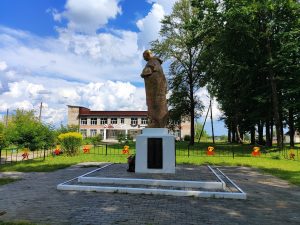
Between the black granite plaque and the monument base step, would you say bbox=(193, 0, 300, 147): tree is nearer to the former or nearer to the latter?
the black granite plaque

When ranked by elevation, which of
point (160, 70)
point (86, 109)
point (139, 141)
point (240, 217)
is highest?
point (86, 109)

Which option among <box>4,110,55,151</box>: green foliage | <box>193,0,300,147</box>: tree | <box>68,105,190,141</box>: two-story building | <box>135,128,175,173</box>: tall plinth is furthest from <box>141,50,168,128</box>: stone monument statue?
<box>68,105,190,141</box>: two-story building

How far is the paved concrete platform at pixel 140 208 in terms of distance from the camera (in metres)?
7.29

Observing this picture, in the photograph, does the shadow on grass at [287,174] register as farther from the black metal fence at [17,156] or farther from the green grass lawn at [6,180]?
the black metal fence at [17,156]

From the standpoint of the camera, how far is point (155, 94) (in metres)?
13.5

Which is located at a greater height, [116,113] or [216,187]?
[116,113]

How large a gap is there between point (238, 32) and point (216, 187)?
21158 mm

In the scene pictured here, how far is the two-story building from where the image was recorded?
78438 millimetres

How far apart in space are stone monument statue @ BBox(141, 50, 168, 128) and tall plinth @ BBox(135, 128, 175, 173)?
2.96 ft

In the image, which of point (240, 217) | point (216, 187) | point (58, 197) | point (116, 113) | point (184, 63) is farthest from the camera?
point (116, 113)

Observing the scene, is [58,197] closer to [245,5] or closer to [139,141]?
[139,141]

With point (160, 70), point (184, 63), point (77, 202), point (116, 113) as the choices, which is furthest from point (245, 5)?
point (116, 113)

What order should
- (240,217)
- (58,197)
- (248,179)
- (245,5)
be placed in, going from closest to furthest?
(240,217) → (58,197) → (248,179) → (245,5)

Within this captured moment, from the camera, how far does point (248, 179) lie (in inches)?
534
